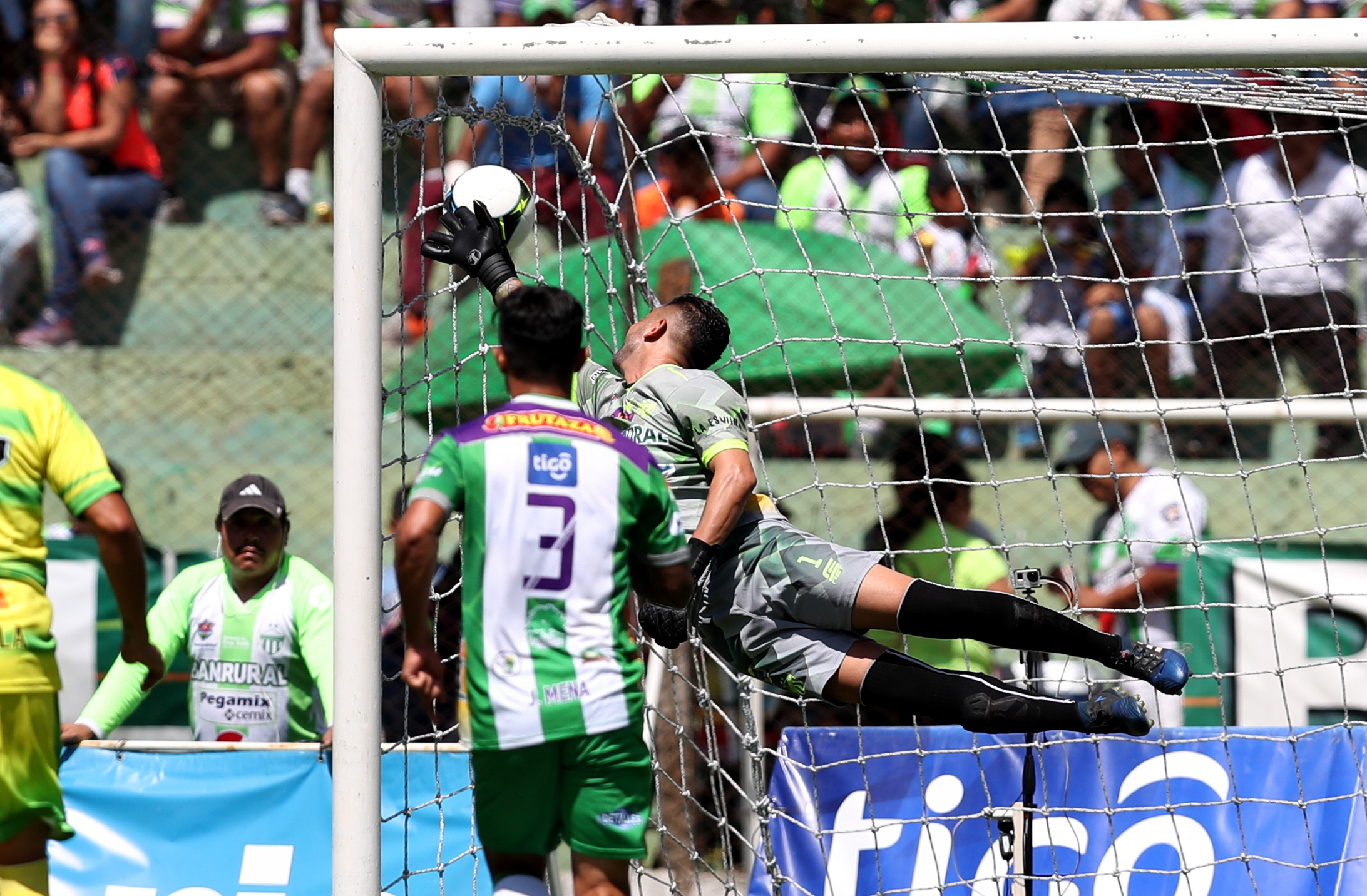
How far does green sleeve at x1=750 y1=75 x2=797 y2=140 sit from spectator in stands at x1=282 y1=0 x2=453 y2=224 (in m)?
1.74

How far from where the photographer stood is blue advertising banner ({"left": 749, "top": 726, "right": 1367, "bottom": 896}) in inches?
183

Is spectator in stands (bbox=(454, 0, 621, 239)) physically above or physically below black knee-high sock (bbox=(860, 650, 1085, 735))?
above

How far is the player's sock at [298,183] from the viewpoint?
27.2ft

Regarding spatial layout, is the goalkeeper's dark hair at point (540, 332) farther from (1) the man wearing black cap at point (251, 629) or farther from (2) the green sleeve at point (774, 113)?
(2) the green sleeve at point (774, 113)

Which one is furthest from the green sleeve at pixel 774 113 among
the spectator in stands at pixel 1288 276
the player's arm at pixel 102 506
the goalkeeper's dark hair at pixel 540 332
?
the goalkeeper's dark hair at pixel 540 332

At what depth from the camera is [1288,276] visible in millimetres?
6922

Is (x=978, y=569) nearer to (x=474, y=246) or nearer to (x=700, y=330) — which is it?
(x=700, y=330)

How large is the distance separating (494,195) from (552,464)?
3.70 feet

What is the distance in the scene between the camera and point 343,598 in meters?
3.61

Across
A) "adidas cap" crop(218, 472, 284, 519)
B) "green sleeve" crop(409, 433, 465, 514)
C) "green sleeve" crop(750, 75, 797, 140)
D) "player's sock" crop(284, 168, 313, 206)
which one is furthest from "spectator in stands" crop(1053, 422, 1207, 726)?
"player's sock" crop(284, 168, 313, 206)

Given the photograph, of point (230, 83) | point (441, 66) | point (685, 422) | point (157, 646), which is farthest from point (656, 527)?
point (230, 83)

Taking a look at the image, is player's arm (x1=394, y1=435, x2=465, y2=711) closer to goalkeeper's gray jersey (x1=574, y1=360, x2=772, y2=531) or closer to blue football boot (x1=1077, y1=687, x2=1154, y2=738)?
goalkeeper's gray jersey (x1=574, y1=360, x2=772, y2=531)

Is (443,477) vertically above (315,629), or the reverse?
(315,629)

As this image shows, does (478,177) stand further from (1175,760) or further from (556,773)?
(1175,760)
